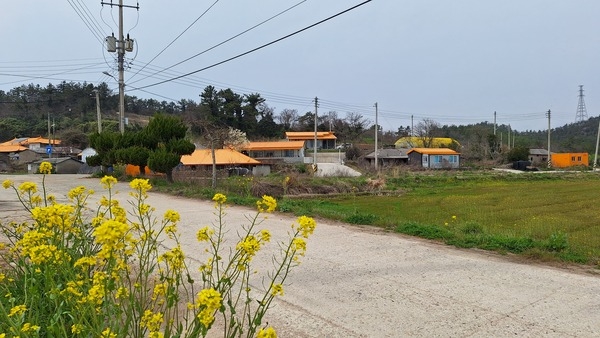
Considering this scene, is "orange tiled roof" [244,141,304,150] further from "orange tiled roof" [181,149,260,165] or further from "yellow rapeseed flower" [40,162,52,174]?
"yellow rapeseed flower" [40,162,52,174]

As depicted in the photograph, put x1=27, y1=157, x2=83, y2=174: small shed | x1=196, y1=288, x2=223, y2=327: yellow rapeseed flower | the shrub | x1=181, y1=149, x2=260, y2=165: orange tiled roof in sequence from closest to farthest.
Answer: x1=196, y1=288, x2=223, y2=327: yellow rapeseed flower
the shrub
x1=181, y1=149, x2=260, y2=165: orange tiled roof
x1=27, y1=157, x2=83, y2=174: small shed

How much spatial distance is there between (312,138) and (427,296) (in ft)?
200

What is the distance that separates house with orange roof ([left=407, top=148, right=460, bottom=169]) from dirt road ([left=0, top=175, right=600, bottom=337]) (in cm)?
4948

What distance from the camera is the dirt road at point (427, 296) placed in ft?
11.3

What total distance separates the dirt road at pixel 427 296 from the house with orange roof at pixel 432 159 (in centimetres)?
4948

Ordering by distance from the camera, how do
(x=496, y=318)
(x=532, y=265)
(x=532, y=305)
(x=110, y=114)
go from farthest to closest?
(x=110, y=114) < (x=532, y=265) < (x=532, y=305) < (x=496, y=318)

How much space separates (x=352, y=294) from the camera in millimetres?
4320

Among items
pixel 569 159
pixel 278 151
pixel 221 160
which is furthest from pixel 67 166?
pixel 569 159

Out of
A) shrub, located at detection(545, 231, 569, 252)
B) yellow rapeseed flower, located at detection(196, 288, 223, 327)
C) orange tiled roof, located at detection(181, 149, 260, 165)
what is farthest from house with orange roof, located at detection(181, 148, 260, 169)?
yellow rapeseed flower, located at detection(196, 288, 223, 327)

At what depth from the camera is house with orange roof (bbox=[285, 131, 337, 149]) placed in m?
64.4

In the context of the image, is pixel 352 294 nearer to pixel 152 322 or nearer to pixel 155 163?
pixel 152 322

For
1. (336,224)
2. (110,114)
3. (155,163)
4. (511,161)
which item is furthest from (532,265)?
(110,114)

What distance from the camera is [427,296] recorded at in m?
4.25

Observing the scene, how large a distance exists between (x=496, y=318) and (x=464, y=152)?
222ft
